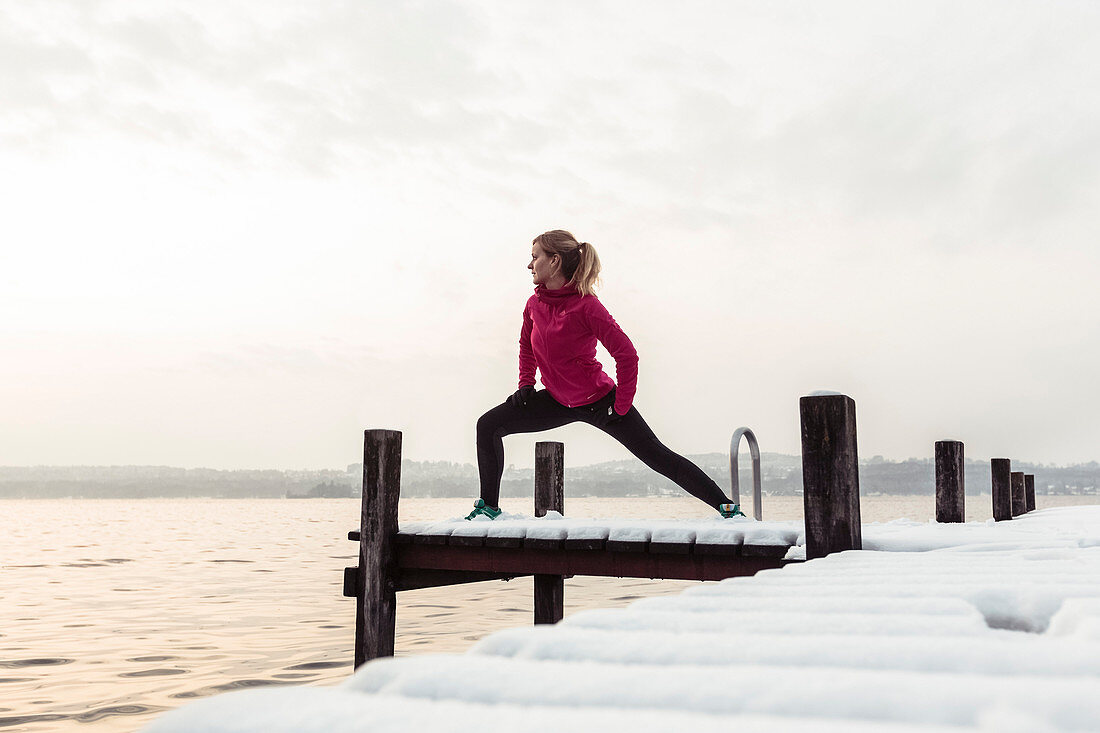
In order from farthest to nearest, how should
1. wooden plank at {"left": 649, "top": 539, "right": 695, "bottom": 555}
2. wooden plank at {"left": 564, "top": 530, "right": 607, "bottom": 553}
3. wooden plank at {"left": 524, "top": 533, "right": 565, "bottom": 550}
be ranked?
wooden plank at {"left": 524, "top": 533, "right": 565, "bottom": 550} < wooden plank at {"left": 564, "top": 530, "right": 607, "bottom": 553} < wooden plank at {"left": 649, "top": 539, "right": 695, "bottom": 555}

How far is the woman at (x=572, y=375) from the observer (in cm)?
587

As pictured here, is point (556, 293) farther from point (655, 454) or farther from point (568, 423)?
point (655, 454)

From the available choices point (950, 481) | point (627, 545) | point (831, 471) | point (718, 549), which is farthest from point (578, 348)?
point (950, 481)

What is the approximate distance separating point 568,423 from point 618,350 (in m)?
0.68

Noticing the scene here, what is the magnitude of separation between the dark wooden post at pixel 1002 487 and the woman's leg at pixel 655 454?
257 inches

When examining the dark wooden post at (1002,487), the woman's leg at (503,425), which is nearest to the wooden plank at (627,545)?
the woman's leg at (503,425)

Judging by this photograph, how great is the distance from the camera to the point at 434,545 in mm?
5965

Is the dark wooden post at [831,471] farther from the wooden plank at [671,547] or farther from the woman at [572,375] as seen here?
the woman at [572,375]

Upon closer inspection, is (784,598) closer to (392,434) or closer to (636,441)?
(636,441)

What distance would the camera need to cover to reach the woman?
587cm

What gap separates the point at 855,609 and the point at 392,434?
4.65 meters

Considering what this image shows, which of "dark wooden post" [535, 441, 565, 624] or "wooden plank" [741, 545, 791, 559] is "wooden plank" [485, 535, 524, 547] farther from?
"dark wooden post" [535, 441, 565, 624]

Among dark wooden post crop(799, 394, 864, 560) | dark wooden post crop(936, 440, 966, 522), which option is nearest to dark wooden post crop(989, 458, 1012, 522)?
dark wooden post crop(936, 440, 966, 522)

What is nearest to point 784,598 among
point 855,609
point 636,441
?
point 855,609
